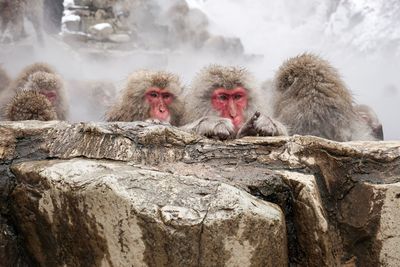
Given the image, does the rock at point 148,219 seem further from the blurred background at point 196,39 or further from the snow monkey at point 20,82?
the snow monkey at point 20,82

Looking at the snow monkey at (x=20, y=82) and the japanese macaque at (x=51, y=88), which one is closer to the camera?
the japanese macaque at (x=51, y=88)

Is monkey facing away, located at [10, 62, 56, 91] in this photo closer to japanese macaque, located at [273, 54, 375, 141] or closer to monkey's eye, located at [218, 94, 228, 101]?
monkey's eye, located at [218, 94, 228, 101]

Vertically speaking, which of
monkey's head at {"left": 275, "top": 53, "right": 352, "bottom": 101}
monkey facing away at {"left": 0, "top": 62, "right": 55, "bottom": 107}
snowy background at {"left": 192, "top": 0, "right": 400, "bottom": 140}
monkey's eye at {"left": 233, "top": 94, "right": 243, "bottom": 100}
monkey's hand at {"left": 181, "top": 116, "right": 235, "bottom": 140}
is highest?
monkey's head at {"left": 275, "top": 53, "right": 352, "bottom": 101}

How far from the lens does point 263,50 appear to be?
26375 millimetres

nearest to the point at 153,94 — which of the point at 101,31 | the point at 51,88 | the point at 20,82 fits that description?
the point at 51,88

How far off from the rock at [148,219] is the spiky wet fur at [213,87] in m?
1.20

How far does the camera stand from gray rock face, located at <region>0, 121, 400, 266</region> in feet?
5.23

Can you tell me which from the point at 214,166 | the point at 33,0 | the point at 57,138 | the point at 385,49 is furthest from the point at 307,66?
the point at 385,49

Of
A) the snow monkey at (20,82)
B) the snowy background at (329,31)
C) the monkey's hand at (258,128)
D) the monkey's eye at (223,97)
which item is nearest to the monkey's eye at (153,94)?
the monkey's eye at (223,97)

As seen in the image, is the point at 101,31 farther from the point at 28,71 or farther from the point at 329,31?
the point at 329,31

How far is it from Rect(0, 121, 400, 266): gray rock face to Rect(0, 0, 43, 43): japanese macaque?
24.7ft

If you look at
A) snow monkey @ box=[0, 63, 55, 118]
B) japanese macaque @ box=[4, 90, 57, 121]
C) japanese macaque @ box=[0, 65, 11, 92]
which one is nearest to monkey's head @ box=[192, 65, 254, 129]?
japanese macaque @ box=[4, 90, 57, 121]

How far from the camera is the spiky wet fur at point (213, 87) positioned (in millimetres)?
2939

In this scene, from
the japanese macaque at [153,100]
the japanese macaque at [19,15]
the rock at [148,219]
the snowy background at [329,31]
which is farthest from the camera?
the snowy background at [329,31]
